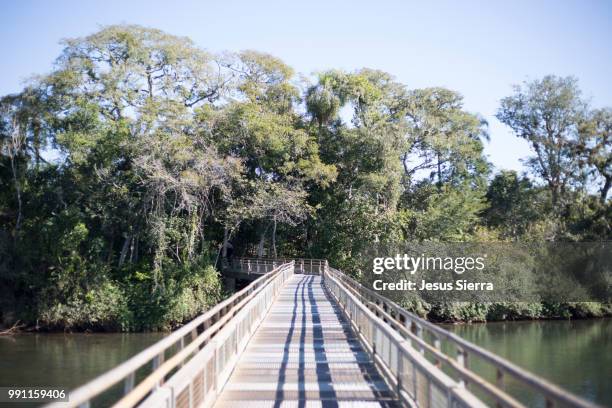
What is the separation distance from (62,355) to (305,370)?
76.4 feet

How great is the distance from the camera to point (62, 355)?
98.6 feet

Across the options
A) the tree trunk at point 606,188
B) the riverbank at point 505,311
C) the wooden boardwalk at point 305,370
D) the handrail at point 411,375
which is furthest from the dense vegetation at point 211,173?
the handrail at point 411,375

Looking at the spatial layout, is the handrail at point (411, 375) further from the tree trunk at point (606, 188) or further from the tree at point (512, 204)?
the tree at point (512, 204)

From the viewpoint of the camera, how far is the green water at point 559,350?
2428 centimetres

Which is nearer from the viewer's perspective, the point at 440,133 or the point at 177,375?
the point at 177,375

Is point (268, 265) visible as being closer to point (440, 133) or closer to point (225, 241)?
point (225, 241)

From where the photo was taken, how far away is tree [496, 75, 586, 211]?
54.3m

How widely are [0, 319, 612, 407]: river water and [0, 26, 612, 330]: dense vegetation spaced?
13.6 ft

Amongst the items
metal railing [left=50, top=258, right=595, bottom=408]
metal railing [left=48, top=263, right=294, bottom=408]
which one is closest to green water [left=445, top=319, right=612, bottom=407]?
metal railing [left=50, top=258, right=595, bottom=408]

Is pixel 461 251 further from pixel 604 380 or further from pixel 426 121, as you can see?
pixel 604 380

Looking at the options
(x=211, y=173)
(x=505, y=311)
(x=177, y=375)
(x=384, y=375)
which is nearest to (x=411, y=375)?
(x=384, y=375)

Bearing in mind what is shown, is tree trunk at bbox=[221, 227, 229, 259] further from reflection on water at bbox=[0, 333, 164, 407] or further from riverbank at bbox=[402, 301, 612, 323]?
riverbank at bbox=[402, 301, 612, 323]

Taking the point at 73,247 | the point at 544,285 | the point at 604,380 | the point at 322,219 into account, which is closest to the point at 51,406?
the point at 604,380

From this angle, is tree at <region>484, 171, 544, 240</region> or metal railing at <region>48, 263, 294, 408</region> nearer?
metal railing at <region>48, 263, 294, 408</region>
